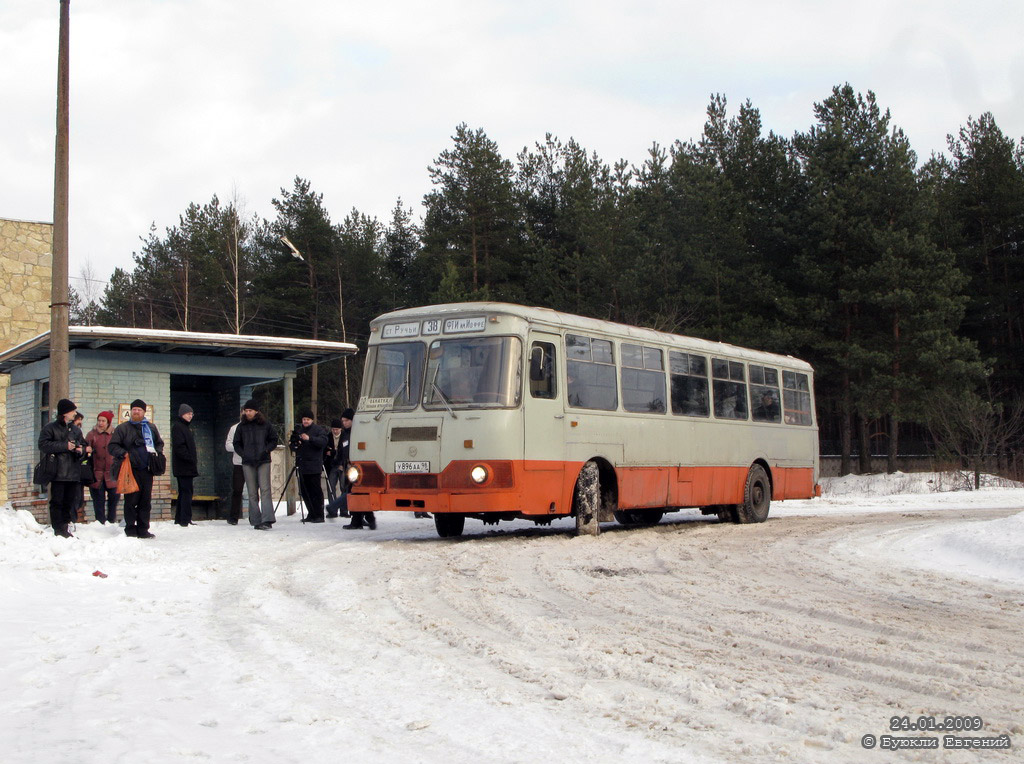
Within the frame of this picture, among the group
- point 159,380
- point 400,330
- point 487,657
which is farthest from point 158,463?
point 487,657

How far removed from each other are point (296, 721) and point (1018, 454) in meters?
36.6

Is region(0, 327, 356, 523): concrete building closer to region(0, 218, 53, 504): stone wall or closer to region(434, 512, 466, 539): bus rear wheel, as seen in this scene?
region(0, 218, 53, 504): stone wall

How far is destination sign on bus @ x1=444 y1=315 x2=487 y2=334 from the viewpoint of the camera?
1316 cm

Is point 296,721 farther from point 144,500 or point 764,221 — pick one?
point 764,221

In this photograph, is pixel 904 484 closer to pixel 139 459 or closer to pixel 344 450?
pixel 344 450

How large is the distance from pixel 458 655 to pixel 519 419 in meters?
6.64

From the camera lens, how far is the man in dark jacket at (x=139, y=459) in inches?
521

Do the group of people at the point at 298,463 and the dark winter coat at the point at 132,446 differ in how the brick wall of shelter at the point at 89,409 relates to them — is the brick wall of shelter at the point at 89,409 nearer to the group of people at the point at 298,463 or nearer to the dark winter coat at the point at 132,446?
the group of people at the point at 298,463

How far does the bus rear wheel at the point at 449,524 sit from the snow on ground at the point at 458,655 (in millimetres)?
2082

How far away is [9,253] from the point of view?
93.3 ft

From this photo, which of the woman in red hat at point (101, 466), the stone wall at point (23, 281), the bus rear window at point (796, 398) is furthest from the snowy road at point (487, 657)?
the stone wall at point (23, 281)

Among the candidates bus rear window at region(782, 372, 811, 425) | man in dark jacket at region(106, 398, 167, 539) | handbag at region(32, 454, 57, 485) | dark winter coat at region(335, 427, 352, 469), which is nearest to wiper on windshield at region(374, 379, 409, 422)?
man in dark jacket at region(106, 398, 167, 539)

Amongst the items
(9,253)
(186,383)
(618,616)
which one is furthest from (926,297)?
(618,616)

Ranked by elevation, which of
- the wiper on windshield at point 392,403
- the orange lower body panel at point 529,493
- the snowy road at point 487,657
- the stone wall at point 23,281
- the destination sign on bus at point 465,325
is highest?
the stone wall at point 23,281
